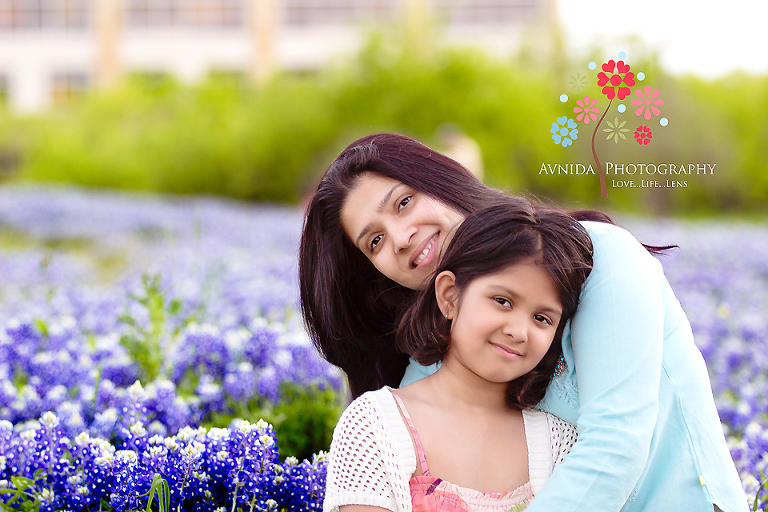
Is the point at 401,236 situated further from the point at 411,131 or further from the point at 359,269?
the point at 411,131

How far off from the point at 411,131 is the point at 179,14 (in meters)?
23.6

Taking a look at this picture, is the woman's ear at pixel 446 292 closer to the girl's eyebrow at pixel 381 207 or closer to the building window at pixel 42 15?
the girl's eyebrow at pixel 381 207

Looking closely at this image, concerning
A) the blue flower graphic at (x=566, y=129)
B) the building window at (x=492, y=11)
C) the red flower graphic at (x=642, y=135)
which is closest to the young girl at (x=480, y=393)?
the blue flower graphic at (x=566, y=129)

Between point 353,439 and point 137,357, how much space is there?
4.52 ft

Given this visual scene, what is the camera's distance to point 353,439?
5.22 feet

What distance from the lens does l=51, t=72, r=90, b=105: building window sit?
36.6m

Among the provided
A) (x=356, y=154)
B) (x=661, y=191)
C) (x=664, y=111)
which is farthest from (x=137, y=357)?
(x=661, y=191)

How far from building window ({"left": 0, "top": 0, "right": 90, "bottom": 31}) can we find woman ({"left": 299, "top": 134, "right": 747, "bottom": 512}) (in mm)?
39024

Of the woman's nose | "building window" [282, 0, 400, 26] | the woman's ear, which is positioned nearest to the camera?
the woman's ear

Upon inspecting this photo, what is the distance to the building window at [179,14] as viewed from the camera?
113ft

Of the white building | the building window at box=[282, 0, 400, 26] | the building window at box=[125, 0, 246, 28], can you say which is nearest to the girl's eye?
the white building

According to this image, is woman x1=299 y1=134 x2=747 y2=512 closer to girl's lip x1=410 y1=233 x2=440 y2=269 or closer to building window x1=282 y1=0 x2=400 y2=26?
girl's lip x1=410 y1=233 x2=440 y2=269

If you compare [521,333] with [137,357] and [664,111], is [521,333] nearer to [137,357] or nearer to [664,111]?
[137,357]

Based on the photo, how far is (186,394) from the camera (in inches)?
104
